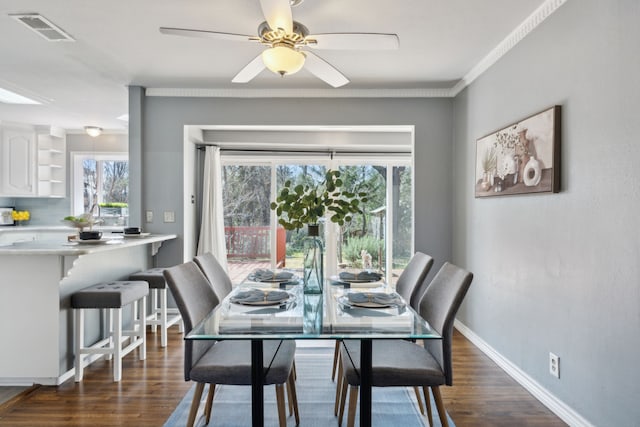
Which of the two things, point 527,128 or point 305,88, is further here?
point 305,88

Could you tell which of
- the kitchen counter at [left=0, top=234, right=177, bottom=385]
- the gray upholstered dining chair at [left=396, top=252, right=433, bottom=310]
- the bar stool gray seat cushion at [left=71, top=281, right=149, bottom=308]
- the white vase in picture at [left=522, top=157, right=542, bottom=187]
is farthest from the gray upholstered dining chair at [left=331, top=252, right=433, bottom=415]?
the kitchen counter at [left=0, top=234, right=177, bottom=385]

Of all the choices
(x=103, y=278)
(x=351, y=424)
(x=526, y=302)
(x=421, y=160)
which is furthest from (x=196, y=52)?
(x=526, y=302)

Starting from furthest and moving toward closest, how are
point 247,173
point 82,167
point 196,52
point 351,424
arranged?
point 82,167, point 247,173, point 196,52, point 351,424

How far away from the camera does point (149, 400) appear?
2406mm

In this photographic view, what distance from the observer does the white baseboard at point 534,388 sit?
2.12 m

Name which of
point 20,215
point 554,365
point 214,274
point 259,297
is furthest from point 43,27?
point 20,215

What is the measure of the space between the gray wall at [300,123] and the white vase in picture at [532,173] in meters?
1.48

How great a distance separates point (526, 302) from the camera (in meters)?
2.60

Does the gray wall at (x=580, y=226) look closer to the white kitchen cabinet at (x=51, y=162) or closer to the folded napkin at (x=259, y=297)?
the folded napkin at (x=259, y=297)

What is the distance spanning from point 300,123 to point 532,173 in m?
2.30

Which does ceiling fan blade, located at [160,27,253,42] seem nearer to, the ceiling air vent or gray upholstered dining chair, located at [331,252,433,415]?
the ceiling air vent

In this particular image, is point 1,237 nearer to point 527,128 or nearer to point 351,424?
point 351,424

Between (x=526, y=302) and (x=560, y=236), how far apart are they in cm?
59

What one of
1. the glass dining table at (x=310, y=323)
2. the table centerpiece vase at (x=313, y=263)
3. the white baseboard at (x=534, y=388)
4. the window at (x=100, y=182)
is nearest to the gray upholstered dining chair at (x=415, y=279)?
the glass dining table at (x=310, y=323)
